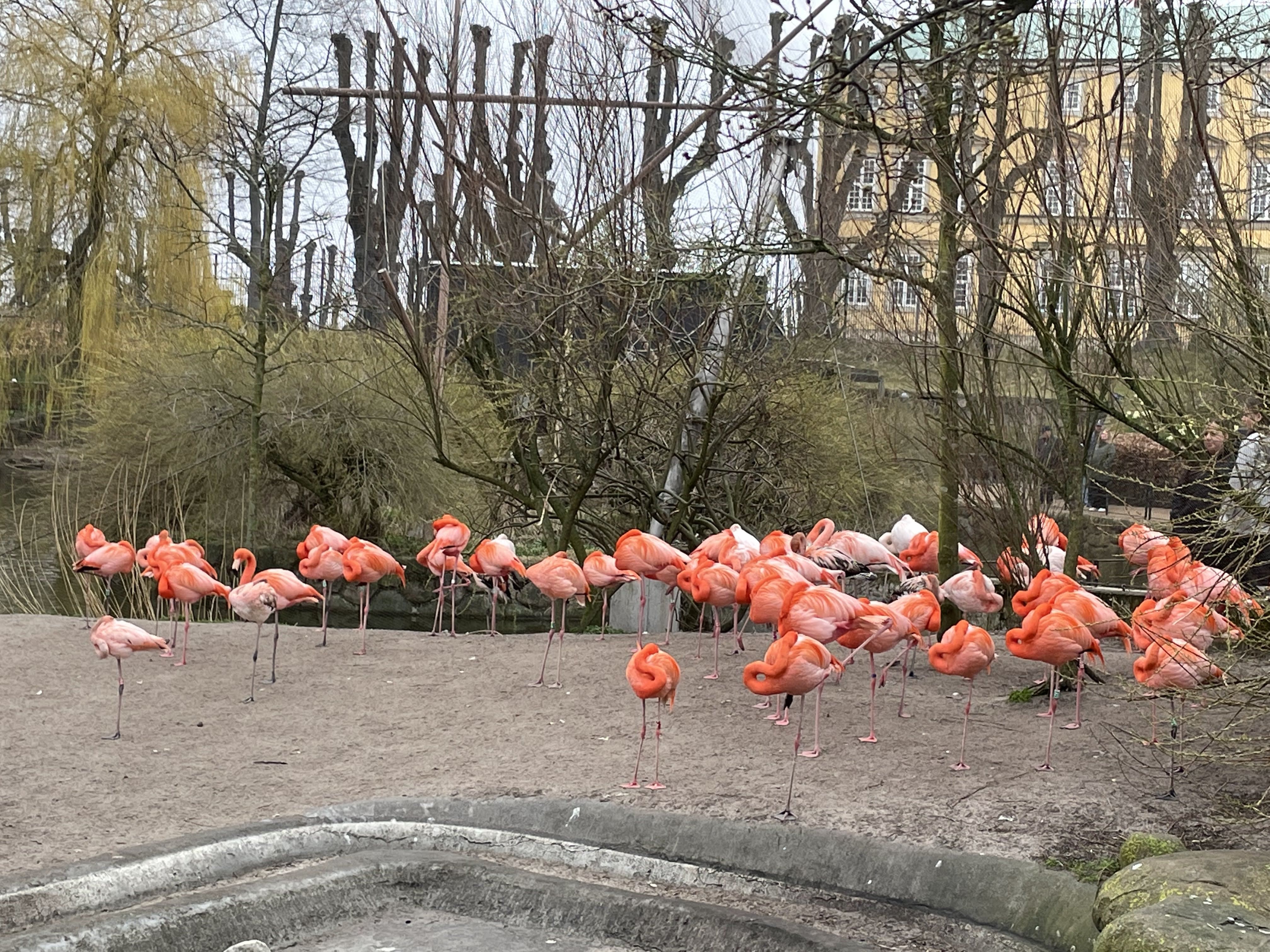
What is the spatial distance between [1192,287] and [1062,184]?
1285mm

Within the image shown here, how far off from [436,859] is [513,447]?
20.5 feet

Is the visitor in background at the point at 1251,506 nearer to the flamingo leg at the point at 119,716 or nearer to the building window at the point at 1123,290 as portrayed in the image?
the building window at the point at 1123,290

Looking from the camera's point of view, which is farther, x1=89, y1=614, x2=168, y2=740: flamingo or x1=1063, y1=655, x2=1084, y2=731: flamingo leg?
x1=89, y1=614, x2=168, y2=740: flamingo

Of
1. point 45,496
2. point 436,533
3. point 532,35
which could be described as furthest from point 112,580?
point 532,35

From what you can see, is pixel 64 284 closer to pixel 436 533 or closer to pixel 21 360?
pixel 21 360

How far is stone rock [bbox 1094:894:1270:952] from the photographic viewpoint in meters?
3.18

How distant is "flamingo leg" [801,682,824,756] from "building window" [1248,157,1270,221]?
2.97 meters

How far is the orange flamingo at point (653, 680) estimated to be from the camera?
5.31 metres

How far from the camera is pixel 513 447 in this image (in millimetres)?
10672

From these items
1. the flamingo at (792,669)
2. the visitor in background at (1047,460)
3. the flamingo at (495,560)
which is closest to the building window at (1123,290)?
the visitor in background at (1047,460)

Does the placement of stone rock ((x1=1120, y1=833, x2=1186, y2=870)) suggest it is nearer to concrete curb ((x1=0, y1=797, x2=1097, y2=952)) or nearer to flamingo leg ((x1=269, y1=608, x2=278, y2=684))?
concrete curb ((x1=0, y1=797, x2=1097, y2=952))

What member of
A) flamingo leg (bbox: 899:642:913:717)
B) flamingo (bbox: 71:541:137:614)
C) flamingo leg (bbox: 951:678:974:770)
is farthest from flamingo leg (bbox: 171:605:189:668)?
flamingo leg (bbox: 951:678:974:770)

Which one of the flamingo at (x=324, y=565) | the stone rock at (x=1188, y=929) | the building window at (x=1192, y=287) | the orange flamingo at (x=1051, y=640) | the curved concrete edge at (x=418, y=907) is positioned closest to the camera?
the stone rock at (x=1188, y=929)

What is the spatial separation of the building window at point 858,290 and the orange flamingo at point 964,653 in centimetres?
195
